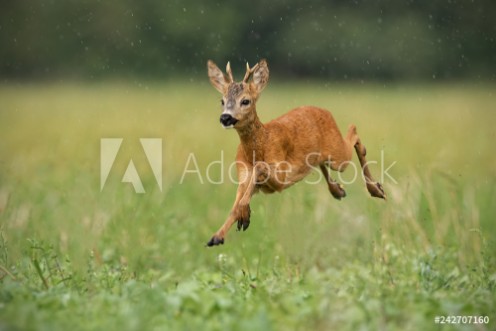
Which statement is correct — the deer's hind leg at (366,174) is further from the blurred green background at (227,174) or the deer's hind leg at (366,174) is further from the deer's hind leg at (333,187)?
the blurred green background at (227,174)

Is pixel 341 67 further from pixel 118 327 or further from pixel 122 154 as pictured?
pixel 118 327

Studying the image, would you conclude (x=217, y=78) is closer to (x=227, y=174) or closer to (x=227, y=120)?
(x=227, y=120)

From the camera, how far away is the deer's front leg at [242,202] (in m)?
7.62

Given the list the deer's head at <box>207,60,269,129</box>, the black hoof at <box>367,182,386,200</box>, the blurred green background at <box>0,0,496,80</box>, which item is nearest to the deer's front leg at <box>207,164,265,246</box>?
the deer's head at <box>207,60,269,129</box>

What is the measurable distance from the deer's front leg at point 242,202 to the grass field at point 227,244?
50cm

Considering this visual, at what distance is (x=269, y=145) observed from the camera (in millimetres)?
8805

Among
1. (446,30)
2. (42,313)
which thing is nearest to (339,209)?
(42,313)

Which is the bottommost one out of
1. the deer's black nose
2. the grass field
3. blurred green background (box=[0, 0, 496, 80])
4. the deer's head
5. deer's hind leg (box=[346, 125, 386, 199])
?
the grass field

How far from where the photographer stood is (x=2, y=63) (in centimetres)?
3984

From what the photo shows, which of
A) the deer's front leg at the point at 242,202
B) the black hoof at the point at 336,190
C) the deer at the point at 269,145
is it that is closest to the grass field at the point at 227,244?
the black hoof at the point at 336,190

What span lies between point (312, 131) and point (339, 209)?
11.4 feet

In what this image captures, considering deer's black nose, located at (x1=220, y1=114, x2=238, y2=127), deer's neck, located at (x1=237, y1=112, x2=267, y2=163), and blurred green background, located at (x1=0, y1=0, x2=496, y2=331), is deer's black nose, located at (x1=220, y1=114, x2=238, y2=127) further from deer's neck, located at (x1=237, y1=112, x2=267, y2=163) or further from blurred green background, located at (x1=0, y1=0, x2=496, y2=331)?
blurred green background, located at (x1=0, y1=0, x2=496, y2=331)

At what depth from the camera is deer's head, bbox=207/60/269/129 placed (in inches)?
326

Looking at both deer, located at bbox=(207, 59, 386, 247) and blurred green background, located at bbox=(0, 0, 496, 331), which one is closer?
blurred green background, located at bbox=(0, 0, 496, 331)
